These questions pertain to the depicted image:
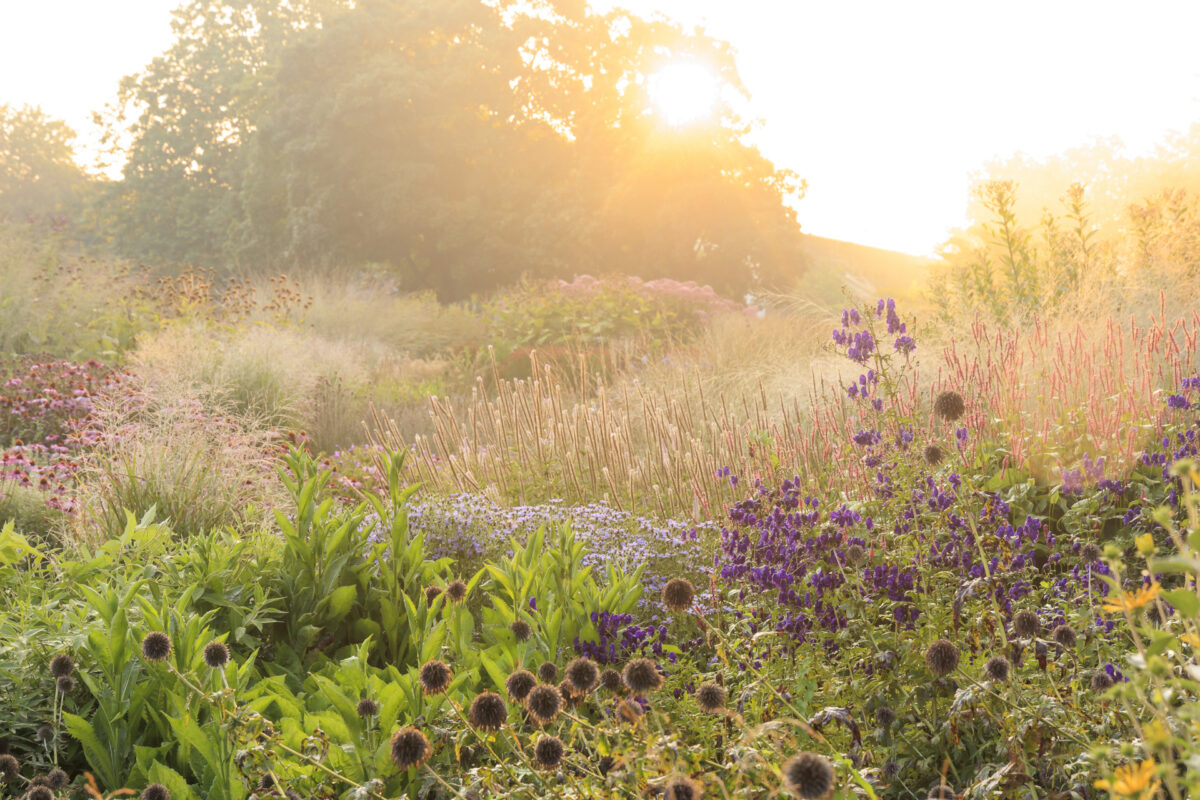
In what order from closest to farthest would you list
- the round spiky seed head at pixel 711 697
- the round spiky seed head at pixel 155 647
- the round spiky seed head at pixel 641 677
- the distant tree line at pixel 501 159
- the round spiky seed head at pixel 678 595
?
the round spiky seed head at pixel 641 677 < the round spiky seed head at pixel 711 697 < the round spiky seed head at pixel 678 595 < the round spiky seed head at pixel 155 647 < the distant tree line at pixel 501 159

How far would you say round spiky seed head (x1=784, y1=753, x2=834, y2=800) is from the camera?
1029mm

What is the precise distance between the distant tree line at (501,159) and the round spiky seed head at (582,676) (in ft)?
60.8

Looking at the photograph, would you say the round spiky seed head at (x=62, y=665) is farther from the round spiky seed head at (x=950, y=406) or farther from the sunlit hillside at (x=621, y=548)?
the round spiky seed head at (x=950, y=406)

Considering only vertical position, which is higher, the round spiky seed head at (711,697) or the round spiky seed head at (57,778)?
the round spiky seed head at (711,697)

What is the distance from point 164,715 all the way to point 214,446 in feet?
10.4

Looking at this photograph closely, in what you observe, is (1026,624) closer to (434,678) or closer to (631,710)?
(631,710)

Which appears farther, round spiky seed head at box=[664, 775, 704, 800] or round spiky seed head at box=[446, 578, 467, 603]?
round spiky seed head at box=[446, 578, 467, 603]

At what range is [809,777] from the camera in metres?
1.04

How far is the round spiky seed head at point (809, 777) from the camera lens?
1029mm

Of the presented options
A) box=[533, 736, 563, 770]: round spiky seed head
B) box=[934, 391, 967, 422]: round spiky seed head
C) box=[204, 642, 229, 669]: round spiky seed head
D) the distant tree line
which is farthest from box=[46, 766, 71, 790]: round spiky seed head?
the distant tree line

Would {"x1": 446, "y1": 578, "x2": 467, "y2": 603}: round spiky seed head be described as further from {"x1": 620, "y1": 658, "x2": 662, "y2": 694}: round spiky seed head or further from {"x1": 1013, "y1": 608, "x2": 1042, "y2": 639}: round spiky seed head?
{"x1": 1013, "y1": 608, "x2": 1042, "y2": 639}: round spiky seed head

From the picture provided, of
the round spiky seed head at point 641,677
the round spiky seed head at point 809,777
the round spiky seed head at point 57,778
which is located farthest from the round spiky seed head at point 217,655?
the round spiky seed head at point 809,777

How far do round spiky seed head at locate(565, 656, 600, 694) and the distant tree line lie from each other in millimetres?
18544

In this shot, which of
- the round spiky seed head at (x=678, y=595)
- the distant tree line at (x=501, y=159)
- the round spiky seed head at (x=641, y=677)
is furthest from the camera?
the distant tree line at (x=501, y=159)
